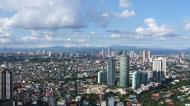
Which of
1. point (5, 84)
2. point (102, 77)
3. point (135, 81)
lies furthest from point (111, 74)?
point (5, 84)

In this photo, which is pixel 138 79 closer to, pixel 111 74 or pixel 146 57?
pixel 111 74

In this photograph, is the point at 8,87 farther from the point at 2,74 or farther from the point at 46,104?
the point at 46,104

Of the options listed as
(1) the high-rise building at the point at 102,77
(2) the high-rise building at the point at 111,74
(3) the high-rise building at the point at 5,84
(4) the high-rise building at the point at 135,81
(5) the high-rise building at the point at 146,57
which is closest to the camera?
(3) the high-rise building at the point at 5,84

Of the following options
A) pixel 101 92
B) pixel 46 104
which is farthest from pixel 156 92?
pixel 46 104

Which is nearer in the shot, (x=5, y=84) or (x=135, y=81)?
(x=5, y=84)

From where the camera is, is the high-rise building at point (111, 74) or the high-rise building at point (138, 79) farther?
the high-rise building at point (111, 74)

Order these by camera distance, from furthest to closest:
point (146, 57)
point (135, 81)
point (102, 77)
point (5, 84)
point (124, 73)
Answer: point (146, 57) → point (102, 77) → point (124, 73) → point (135, 81) → point (5, 84)

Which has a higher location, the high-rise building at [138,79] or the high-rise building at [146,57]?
the high-rise building at [146,57]

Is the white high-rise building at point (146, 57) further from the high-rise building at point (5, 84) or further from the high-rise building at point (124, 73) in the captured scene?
the high-rise building at point (5, 84)

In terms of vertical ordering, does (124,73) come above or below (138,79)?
above

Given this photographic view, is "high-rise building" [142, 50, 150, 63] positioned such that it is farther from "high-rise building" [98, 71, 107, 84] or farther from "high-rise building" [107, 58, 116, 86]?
"high-rise building" [98, 71, 107, 84]

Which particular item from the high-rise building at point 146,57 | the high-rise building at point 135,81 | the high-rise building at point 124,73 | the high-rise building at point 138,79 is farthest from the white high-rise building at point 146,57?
the high-rise building at point 135,81
